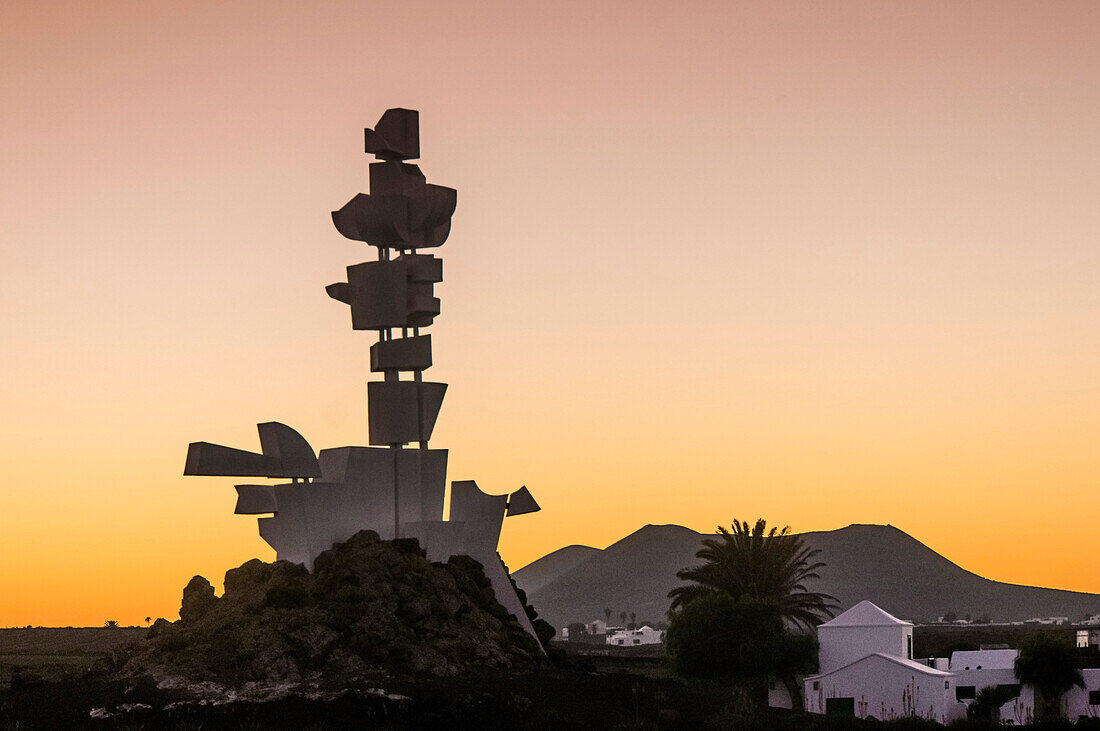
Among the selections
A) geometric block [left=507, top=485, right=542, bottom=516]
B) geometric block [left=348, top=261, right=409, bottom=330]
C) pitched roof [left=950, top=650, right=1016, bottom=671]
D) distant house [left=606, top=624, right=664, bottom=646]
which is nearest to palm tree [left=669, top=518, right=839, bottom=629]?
pitched roof [left=950, top=650, right=1016, bottom=671]

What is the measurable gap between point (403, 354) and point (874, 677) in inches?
1035

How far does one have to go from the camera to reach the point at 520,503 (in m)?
48.3

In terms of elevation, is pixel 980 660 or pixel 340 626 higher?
pixel 340 626

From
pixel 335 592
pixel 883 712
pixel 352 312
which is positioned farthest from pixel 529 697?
pixel 883 712

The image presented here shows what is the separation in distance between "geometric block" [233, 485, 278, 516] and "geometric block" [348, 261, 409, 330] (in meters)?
5.55

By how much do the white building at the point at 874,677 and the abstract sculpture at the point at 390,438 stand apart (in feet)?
64.2

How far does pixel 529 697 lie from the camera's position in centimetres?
4044

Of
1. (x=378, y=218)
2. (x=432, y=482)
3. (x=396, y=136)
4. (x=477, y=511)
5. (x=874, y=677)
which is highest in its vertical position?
(x=396, y=136)

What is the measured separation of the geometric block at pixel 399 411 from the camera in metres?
45.8

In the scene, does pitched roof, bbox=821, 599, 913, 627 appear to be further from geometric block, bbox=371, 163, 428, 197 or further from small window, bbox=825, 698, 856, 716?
geometric block, bbox=371, 163, 428, 197

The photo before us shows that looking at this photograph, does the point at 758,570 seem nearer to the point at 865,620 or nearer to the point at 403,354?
the point at 865,620

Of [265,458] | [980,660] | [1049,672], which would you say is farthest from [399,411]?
[980,660]

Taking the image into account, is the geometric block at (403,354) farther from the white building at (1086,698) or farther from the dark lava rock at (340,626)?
the white building at (1086,698)

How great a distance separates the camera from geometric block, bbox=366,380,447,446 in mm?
45844
